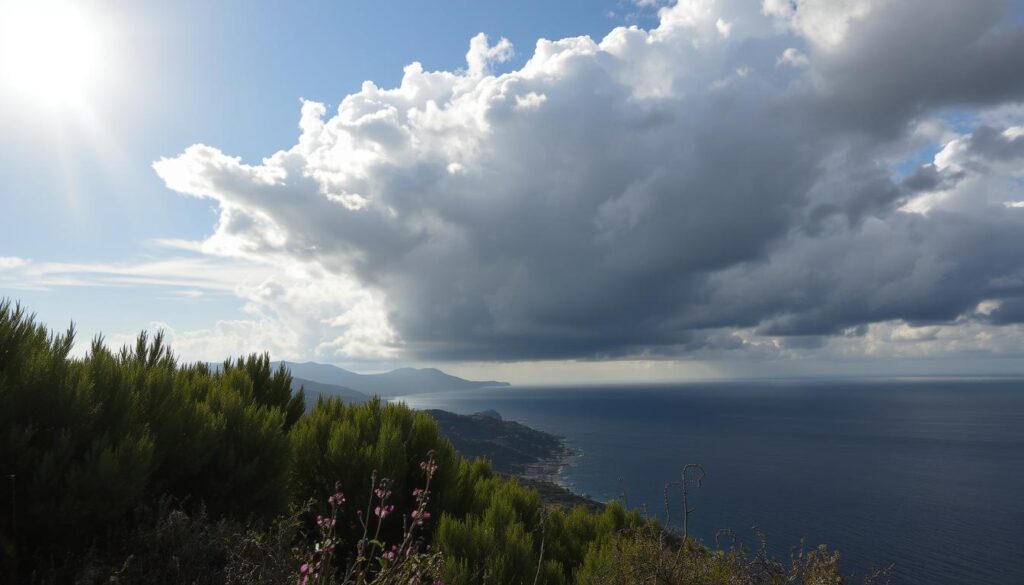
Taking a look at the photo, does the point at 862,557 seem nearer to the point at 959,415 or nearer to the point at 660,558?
the point at 660,558

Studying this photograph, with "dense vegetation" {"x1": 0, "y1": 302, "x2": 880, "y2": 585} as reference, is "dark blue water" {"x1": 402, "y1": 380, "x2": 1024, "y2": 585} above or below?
below

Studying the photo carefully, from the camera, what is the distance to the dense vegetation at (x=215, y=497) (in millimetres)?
3971

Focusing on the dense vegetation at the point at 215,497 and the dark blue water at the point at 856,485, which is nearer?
the dense vegetation at the point at 215,497

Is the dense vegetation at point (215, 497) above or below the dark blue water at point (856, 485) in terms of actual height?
above

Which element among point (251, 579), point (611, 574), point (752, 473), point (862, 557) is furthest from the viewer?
point (752, 473)

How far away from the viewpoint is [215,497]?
19.1 ft

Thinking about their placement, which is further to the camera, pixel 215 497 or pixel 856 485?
pixel 856 485

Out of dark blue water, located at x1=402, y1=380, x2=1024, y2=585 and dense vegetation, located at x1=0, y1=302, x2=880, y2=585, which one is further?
dark blue water, located at x1=402, y1=380, x2=1024, y2=585

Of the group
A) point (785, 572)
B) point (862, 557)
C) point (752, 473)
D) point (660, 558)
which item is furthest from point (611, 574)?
point (752, 473)

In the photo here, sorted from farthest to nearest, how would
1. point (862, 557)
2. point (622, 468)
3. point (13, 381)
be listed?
point (622, 468), point (862, 557), point (13, 381)

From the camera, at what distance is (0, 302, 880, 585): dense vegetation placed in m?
3.97

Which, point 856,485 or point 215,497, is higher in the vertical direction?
point 215,497

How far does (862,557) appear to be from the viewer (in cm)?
5806

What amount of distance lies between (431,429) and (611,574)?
14.9 feet
